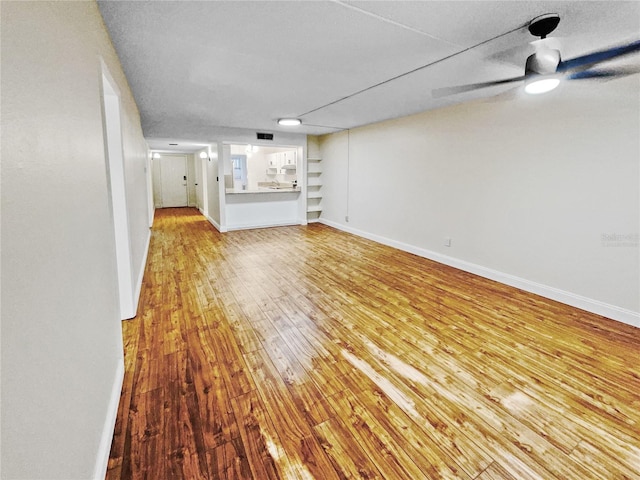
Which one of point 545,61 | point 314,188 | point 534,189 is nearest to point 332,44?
point 545,61

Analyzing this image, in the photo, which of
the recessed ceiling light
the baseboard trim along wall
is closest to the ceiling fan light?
the baseboard trim along wall

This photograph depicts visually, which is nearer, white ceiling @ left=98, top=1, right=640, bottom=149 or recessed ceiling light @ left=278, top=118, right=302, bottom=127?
white ceiling @ left=98, top=1, right=640, bottom=149

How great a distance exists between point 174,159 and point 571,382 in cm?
1193

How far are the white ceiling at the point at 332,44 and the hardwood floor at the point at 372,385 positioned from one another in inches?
90.1

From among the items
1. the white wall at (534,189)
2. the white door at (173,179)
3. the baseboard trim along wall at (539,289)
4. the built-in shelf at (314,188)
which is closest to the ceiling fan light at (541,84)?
the white wall at (534,189)

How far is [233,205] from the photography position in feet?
22.7

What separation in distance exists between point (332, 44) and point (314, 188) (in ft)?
18.3

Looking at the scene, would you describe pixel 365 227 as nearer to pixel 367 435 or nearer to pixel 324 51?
pixel 324 51

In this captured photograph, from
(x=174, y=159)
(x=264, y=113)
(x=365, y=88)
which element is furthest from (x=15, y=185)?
(x=174, y=159)

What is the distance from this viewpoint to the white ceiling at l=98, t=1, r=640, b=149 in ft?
6.02

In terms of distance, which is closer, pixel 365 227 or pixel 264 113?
pixel 264 113

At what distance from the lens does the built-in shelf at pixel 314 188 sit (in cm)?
771

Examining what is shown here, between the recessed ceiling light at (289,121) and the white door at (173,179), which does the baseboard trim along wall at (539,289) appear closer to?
the recessed ceiling light at (289,121)

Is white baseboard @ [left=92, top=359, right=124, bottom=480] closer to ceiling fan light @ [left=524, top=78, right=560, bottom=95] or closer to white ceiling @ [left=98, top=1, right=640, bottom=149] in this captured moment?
white ceiling @ [left=98, top=1, right=640, bottom=149]
